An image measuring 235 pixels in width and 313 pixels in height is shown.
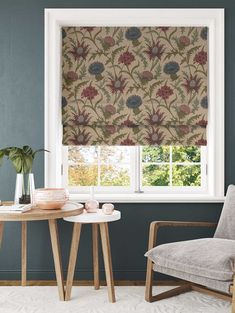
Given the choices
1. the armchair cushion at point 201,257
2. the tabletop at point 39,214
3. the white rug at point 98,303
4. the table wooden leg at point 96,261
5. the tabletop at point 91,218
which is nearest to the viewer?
the armchair cushion at point 201,257

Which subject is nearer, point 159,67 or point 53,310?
point 53,310

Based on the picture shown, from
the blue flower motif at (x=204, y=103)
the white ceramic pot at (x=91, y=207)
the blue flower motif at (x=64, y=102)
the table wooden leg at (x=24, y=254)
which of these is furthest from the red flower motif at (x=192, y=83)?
the table wooden leg at (x=24, y=254)

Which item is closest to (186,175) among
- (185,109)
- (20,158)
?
(185,109)

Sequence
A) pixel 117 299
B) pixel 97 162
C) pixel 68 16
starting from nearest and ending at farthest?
pixel 117 299 → pixel 68 16 → pixel 97 162

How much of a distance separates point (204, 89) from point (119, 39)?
84 centimetres

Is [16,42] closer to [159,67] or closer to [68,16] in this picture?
[68,16]

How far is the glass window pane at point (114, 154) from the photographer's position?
4.11 m

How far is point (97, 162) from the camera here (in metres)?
4.11

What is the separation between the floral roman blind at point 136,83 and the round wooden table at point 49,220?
85 cm

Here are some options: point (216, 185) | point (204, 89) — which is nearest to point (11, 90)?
point (204, 89)

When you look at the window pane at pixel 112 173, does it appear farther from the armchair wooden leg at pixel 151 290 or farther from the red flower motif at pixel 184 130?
the armchair wooden leg at pixel 151 290

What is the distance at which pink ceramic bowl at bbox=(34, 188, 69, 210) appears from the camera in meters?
3.23

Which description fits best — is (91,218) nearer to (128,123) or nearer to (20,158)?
(20,158)

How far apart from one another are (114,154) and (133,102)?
0.50 metres
